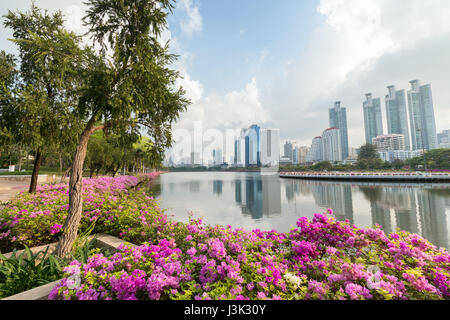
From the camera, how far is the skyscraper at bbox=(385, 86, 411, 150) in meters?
132

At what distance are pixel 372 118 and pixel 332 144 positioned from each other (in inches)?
1860

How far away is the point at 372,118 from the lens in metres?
149

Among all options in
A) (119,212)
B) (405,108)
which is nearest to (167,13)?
(119,212)

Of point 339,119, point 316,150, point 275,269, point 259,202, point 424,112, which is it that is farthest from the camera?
point 339,119

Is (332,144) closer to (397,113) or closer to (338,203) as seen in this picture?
(397,113)

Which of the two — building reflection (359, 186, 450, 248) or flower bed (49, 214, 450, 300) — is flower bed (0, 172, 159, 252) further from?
building reflection (359, 186, 450, 248)

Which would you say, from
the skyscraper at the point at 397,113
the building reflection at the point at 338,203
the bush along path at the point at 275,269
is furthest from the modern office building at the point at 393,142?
the bush along path at the point at 275,269

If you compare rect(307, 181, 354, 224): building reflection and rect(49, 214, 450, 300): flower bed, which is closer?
rect(49, 214, 450, 300): flower bed

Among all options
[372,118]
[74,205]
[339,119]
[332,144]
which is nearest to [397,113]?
[372,118]

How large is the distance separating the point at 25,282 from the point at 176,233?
213cm

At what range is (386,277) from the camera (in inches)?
73.2

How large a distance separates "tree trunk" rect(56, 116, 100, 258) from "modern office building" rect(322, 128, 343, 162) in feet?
501

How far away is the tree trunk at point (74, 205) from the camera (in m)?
3.23

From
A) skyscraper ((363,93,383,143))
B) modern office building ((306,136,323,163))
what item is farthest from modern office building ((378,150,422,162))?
modern office building ((306,136,323,163))
